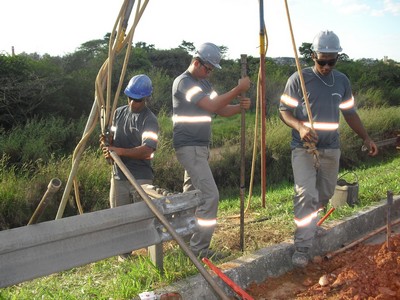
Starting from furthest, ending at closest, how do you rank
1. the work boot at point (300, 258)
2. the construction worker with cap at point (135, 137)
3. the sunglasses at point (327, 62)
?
the construction worker with cap at point (135, 137), the sunglasses at point (327, 62), the work boot at point (300, 258)

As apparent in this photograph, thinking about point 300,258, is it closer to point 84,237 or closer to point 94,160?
point 84,237

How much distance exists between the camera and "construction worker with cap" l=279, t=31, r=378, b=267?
14.3ft

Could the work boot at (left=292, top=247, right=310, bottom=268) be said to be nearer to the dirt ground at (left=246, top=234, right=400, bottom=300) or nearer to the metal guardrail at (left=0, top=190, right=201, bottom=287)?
the dirt ground at (left=246, top=234, right=400, bottom=300)

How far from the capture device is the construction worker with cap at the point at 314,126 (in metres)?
4.35

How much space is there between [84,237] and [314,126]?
108 inches

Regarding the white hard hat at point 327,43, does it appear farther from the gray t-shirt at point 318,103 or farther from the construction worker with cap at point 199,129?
the construction worker with cap at point 199,129

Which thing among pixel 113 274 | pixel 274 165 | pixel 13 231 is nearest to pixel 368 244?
pixel 113 274

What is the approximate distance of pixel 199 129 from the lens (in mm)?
4711

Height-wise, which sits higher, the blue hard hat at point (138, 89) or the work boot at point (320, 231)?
the blue hard hat at point (138, 89)

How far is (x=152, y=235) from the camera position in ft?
10.4

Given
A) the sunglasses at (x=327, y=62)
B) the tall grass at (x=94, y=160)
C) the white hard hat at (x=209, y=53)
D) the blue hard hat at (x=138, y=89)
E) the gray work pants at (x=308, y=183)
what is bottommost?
the tall grass at (x=94, y=160)

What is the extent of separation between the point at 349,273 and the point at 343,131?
1054cm

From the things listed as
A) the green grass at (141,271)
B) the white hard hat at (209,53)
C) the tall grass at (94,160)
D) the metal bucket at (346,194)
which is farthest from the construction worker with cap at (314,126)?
the tall grass at (94,160)

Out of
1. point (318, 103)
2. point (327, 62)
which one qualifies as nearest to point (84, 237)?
point (318, 103)
